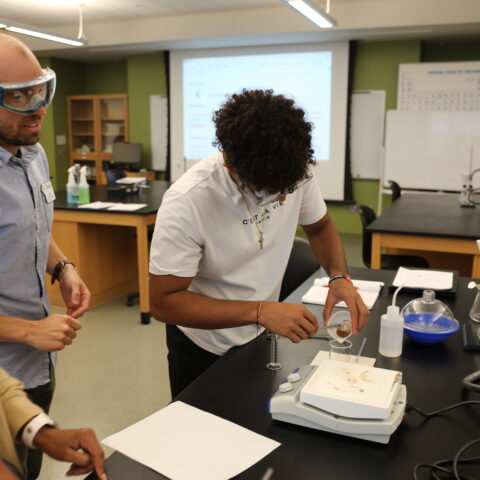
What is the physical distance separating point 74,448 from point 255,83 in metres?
6.58

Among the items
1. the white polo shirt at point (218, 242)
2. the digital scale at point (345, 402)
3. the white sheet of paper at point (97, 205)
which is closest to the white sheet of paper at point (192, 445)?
the digital scale at point (345, 402)

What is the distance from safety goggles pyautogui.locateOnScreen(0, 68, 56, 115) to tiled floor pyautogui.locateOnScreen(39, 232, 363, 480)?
145cm

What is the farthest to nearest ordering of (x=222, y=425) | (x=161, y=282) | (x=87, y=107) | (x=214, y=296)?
(x=87, y=107) < (x=214, y=296) < (x=161, y=282) < (x=222, y=425)

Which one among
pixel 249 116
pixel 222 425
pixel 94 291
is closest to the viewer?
pixel 222 425

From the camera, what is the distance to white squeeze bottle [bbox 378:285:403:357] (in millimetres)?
1324

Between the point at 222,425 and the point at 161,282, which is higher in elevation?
the point at 161,282

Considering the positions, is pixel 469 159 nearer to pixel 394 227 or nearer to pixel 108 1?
pixel 394 227

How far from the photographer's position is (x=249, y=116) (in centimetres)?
117

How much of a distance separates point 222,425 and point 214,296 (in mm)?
482

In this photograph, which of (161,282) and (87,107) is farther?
(87,107)

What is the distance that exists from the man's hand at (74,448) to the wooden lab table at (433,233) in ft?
8.31

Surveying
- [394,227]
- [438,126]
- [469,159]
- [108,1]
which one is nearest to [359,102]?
[438,126]


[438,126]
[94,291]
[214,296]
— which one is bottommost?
[94,291]

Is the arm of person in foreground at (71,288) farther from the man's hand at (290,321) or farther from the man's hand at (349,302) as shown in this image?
the man's hand at (349,302)
